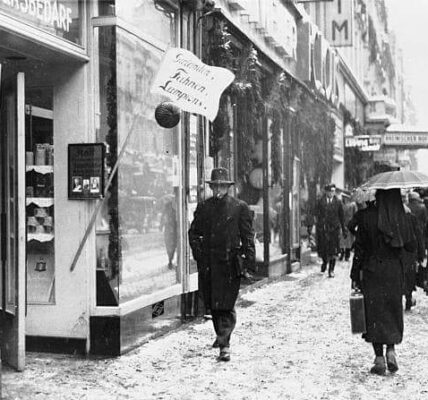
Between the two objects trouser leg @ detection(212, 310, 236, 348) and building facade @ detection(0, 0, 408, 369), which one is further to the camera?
trouser leg @ detection(212, 310, 236, 348)

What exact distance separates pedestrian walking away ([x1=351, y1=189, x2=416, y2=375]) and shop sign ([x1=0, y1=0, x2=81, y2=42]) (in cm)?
327

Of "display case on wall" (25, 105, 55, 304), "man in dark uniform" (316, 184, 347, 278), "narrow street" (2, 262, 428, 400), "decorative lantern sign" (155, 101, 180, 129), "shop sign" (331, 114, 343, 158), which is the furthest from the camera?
"shop sign" (331, 114, 343, 158)

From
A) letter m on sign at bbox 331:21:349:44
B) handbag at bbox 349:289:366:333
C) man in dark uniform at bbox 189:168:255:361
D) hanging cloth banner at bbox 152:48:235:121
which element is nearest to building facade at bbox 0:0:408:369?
hanging cloth banner at bbox 152:48:235:121

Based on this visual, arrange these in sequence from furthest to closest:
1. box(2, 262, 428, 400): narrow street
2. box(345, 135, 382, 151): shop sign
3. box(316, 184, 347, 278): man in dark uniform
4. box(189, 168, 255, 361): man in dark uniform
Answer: box(345, 135, 382, 151): shop sign
box(316, 184, 347, 278): man in dark uniform
box(189, 168, 255, 361): man in dark uniform
box(2, 262, 428, 400): narrow street

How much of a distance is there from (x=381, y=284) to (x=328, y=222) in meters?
9.59

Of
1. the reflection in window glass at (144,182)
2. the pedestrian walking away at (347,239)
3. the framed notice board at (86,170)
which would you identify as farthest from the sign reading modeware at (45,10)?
the pedestrian walking away at (347,239)

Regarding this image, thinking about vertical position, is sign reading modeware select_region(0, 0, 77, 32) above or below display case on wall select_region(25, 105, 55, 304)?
above

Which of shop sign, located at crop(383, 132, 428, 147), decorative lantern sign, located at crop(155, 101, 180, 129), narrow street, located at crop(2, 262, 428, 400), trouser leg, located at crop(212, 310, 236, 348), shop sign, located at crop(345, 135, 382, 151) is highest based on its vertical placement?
shop sign, located at crop(383, 132, 428, 147)

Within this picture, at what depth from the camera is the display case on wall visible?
7.87m

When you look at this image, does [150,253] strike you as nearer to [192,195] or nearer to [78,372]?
[192,195]

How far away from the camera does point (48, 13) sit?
710 cm

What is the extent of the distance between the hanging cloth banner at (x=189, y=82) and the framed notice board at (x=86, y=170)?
853 millimetres

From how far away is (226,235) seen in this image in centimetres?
763

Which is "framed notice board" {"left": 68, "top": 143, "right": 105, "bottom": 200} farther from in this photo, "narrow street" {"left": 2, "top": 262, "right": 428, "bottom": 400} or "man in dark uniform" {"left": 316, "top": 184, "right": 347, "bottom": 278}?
"man in dark uniform" {"left": 316, "top": 184, "right": 347, "bottom": 278}
